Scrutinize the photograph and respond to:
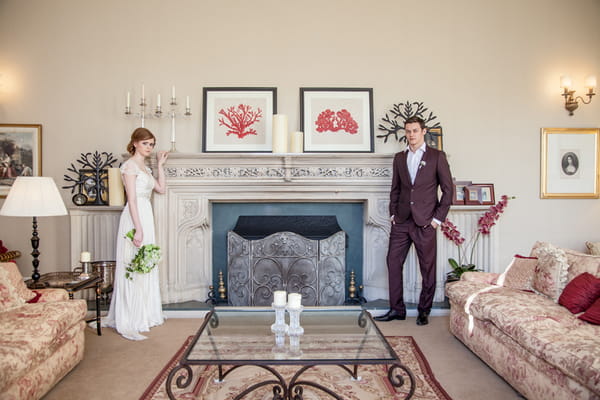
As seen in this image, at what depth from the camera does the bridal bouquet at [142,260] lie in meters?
3.31

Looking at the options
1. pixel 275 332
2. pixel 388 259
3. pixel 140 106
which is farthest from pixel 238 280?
pixel 140 106

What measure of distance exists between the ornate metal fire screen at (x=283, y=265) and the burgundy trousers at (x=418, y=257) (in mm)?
479

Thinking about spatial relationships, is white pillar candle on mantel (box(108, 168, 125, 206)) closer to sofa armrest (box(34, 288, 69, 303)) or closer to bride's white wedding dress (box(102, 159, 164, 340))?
bride's white wedding dress (box(102, 159, 164, 340))

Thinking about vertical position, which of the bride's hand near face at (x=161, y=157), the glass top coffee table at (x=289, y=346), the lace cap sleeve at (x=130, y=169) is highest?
the bride's hand near face at (x=161, y=157)

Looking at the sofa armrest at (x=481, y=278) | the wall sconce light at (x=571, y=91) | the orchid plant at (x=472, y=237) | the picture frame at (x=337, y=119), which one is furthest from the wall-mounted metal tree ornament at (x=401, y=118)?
the sofa armrest at (x=481, y=278)

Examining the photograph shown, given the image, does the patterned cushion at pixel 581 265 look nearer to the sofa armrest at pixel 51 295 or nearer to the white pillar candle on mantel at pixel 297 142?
the white pillar candle on mantel at pixel 297 142

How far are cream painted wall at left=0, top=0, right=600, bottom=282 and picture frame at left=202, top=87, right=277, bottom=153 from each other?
11 centimetres

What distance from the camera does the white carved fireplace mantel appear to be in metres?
3.91

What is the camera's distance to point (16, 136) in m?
4.11

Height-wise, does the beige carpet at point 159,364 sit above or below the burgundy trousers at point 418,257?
below

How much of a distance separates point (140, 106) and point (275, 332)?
291 cm

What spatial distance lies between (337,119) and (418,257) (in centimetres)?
157

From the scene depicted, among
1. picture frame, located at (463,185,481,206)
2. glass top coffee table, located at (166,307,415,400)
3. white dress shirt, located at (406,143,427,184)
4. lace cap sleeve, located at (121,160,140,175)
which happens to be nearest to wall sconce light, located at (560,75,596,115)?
picture frame, located at (463,185,481,206)

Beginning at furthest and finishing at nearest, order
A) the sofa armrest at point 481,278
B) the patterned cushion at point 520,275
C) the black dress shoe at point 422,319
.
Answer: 1. the black dress shoe at point 422,319
2. the sofa armrest at point 481,278
3. the patterned cushion at point 520,275
